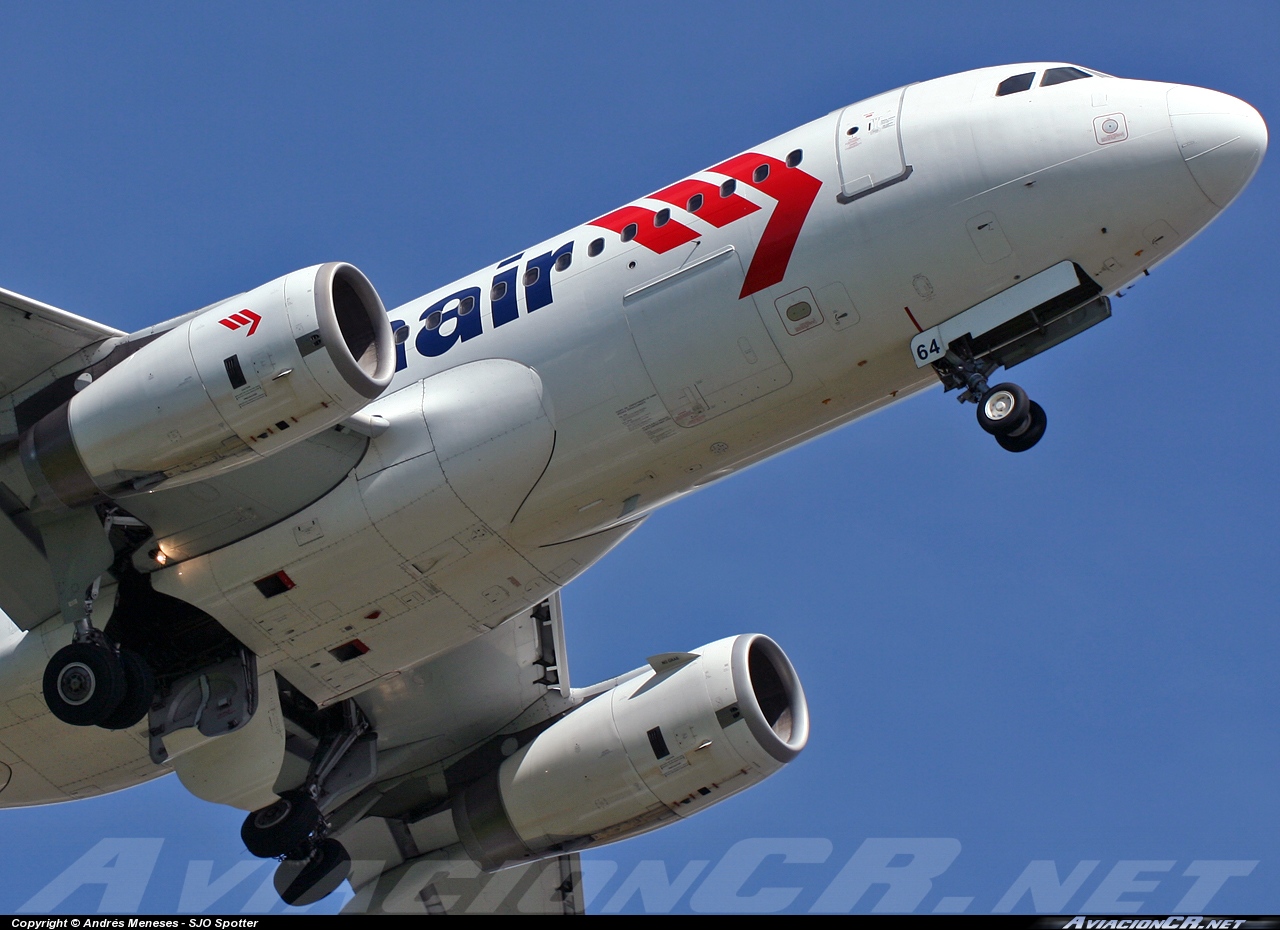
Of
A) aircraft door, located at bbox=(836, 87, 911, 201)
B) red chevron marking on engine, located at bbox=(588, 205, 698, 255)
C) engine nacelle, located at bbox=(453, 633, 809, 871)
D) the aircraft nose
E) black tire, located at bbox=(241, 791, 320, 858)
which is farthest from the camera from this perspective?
black tire, located at bbox=(241, 791, 320, 858)

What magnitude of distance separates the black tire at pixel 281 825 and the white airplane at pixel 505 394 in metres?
0.79

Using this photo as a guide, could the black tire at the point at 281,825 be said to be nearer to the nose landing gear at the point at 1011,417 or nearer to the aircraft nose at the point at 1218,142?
the nose landing gear at the point at 1011,417

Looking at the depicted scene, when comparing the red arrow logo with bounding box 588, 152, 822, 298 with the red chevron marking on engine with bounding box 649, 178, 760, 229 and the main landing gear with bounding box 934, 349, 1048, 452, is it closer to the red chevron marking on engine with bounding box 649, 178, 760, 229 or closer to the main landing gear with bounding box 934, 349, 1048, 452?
the red chevron marking on engine with bounding box 649, 178, 760, 229

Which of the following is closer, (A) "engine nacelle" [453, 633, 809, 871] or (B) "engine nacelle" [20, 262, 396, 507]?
(B) "engine nacelle" [20, 262, 396, 507]

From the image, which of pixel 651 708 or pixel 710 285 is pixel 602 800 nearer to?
pixel 651 708

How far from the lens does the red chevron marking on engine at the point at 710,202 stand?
21081 millimetres

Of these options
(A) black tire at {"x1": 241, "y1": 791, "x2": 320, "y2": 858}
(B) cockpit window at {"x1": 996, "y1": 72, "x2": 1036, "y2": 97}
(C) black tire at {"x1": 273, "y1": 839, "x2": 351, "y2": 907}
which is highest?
(B) cockpit window at {"x1": 996, "y1": 72, "x2": 1036, "y2": 97}

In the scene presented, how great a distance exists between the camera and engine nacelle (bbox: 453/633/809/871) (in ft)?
78.0

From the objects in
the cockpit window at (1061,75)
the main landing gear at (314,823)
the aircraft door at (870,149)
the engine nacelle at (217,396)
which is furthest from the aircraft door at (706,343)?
the main landing gear at (314,823)

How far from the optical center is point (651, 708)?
2430 cm

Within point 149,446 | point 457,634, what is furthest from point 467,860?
point 149,446

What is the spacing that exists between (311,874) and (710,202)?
35.3 feet

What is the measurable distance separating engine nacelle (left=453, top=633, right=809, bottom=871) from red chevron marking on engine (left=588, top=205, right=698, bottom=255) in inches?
225

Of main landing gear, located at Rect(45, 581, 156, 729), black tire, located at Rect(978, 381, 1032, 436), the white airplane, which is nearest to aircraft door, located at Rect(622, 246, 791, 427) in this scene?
the white airplane
